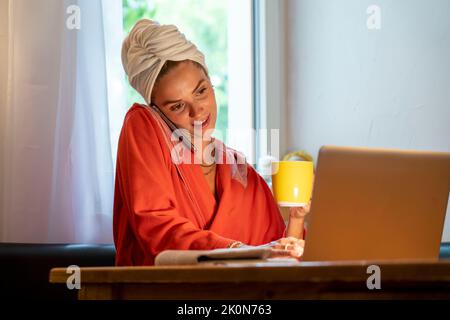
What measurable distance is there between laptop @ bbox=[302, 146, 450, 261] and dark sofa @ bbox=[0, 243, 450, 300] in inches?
29.3

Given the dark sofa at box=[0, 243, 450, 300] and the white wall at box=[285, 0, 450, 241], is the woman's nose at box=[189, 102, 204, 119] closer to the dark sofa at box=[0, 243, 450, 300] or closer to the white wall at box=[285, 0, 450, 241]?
the dark sofa at box=[0, 243, 450, 300]

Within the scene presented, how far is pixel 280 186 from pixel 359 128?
960 millimetres

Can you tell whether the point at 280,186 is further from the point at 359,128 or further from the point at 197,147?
the point at 359,128

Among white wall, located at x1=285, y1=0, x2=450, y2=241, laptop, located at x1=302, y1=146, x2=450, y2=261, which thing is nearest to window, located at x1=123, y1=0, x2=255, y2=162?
white wall, located at x1=285, y1=0, x2=450, y2=241

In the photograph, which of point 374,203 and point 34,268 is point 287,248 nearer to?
point 374,203

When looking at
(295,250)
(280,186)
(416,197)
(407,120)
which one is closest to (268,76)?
(407,120)

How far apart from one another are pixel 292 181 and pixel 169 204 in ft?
0.94

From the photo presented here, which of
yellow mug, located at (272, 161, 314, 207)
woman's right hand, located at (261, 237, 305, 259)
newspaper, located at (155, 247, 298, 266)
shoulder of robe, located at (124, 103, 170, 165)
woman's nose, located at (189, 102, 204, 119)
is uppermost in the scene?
woman's nose, located at (189, 102, 204, 119)

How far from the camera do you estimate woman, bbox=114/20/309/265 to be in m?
1.65

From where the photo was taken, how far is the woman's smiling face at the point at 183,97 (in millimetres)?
1889

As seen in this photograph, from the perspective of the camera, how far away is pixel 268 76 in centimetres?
295

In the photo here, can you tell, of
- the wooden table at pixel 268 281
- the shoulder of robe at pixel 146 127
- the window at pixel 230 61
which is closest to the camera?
the wooden table at pixel 268 281

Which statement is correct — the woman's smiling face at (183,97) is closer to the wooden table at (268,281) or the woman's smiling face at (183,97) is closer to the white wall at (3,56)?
the white wall at (3,56)

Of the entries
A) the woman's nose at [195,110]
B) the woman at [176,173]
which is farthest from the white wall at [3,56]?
the woman's nose at [195,110]
